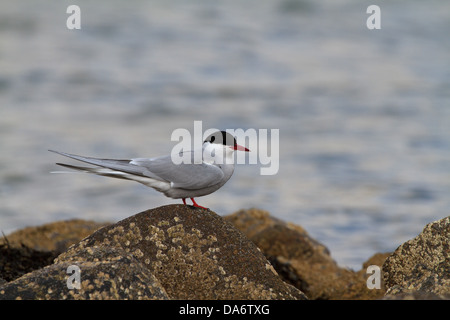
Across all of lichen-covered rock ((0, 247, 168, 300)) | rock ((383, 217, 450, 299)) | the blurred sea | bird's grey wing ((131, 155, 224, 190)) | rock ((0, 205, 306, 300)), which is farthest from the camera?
the blurred sea

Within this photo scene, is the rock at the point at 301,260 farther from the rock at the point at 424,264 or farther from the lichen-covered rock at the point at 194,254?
the lichen-covered rock at the point at 194,254

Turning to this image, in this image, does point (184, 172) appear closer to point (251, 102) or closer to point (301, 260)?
point (301, 260)

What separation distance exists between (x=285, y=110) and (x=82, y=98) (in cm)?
441

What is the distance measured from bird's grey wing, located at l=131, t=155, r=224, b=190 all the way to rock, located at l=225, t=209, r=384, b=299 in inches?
91.2

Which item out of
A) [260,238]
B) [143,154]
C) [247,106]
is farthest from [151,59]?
[260,238]

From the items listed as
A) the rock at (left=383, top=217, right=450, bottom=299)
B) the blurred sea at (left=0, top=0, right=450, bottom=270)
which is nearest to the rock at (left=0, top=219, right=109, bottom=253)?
the blurred sea at (left=0, top=0, right=450, bottom=270)

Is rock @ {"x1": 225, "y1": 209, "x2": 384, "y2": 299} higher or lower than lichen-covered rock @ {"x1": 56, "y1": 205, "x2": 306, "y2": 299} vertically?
lower

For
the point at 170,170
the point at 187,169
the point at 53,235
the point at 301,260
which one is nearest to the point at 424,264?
the point at 187,169

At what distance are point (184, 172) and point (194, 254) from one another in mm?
712

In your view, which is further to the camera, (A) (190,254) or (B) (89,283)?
(A) (190,254)

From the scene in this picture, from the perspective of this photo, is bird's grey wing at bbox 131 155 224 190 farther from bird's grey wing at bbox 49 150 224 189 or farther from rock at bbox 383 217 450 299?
rock at bbox 383 217 450 299

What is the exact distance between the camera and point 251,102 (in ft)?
50.9

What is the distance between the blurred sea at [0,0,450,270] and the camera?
11289 mm
